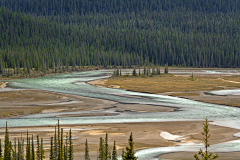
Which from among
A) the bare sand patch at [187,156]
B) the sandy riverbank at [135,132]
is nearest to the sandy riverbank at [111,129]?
the sandy riverbank at [135,132]

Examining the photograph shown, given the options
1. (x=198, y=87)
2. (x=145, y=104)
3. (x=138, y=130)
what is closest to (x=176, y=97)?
(x=145, y=104)

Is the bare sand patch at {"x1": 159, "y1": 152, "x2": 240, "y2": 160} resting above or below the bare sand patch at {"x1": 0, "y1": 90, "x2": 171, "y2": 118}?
below

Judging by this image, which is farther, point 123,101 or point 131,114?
point 123,101

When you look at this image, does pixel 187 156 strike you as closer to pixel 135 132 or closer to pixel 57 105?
pixel 135 132

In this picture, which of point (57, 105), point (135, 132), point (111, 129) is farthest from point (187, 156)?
point (57, 105)

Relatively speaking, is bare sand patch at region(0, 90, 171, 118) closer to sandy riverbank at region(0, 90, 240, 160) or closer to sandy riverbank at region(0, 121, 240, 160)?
sandy riverbank at region(0, 90, 240, 160)

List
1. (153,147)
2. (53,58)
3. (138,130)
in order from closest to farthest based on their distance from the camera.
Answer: (153,147) → (138,130) → (53,58)

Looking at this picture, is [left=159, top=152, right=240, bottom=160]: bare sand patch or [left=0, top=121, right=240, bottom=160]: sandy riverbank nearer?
[left=159, top=152, right=240, bottom=160]: bare sand patch

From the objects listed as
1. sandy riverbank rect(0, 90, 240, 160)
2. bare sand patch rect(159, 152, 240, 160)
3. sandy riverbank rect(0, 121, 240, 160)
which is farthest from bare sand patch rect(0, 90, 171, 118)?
bare sand patch rect(159, 152, 240, 160)

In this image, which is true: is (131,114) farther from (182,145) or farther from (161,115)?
(182,145)

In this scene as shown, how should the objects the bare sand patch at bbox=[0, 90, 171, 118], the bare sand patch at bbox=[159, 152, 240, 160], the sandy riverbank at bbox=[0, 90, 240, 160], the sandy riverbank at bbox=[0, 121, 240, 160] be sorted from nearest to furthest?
the bare sand patch at bbox=[159, 152, 240, 160], the sandy riverbank at bbox=[0, 121, 240, 160], the sandy riverbank at bbox=[0, 90, 240, 160], the bare sand patch at bbox=[0, 90, 171, 118]

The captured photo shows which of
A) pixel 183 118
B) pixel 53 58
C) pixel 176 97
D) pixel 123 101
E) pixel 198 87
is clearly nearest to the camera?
pixel 183 118
